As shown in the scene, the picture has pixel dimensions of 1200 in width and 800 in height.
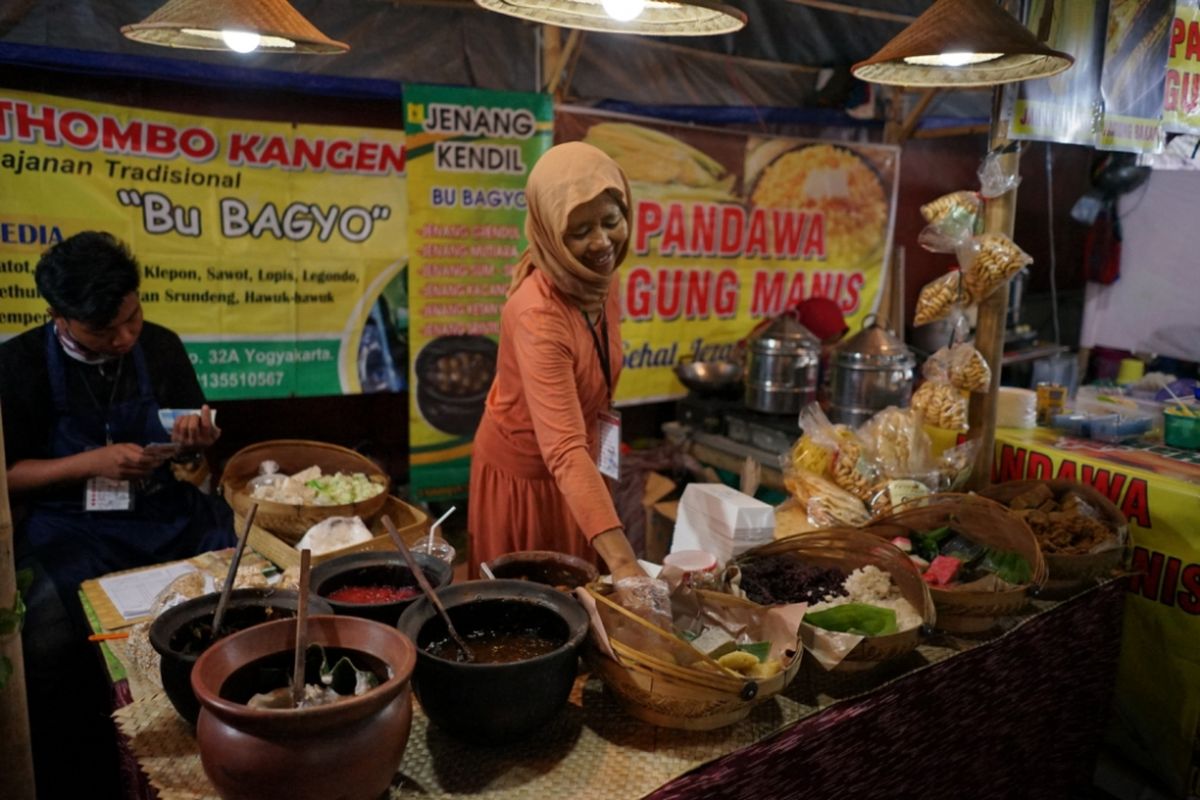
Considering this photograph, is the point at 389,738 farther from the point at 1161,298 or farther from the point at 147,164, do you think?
the point at 1161,298

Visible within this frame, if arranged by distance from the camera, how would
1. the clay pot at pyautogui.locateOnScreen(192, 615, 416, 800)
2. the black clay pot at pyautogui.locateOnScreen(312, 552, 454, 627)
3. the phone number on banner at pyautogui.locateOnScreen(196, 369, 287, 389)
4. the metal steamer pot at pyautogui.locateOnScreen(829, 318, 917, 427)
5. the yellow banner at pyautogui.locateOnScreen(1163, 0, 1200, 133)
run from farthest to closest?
the phone number on banner at pyautogui.locateOnScreen(196, 369, 287, 389), the metal steamer pot at pyautogui.locateOnScreen(829, 318, 917, 427), the yellow banner at pyautogui.locateOnScreen(1163, 0, 1200, 133), the black clay pot at pyautogui.locateOnScreen(312, 552, 454, 627), the clay pot at pyautogui.locateOnScreen(192, 615, 416, 800)

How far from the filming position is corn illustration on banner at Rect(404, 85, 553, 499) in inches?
161

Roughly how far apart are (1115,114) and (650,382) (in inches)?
105

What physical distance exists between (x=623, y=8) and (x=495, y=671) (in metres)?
1.34

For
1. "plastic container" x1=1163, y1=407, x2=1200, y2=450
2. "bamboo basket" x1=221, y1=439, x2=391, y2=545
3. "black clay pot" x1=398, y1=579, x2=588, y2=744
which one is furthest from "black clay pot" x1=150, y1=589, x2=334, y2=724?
"plastic container" x1=1163, y1=407, x2=1200, y2=450

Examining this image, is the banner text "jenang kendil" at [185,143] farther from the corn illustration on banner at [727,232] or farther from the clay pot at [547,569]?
the clay pot at [547,569]

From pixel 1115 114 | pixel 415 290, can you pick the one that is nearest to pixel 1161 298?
pixel 1115 114

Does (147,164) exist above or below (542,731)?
above

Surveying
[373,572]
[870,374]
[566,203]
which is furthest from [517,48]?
[373,572]

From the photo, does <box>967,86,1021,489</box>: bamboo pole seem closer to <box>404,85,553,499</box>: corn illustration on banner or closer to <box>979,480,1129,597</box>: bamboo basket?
<box>979,480,1129,597</box>: bamboo basket

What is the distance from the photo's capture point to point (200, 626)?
1534mm

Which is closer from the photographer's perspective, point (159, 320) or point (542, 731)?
point (542, 731)

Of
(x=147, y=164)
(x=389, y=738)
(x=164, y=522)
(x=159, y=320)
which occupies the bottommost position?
(x=164, y=522)

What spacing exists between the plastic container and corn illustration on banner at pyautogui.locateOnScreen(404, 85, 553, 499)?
2956mm
